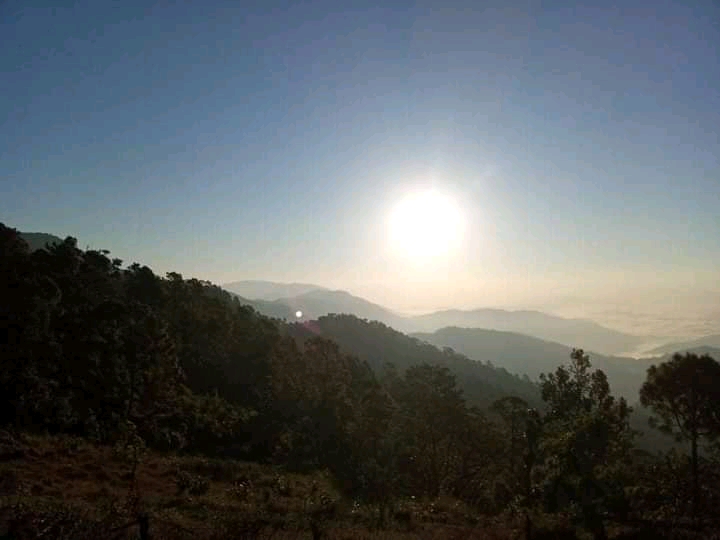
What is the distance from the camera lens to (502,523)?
2344 centimetres

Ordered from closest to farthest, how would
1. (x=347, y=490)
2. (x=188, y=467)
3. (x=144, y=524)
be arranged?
(x=144, y=524) < (x=188, y=467) < (x=347, y=490)

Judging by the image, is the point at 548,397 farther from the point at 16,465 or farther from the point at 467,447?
the point at 16,465

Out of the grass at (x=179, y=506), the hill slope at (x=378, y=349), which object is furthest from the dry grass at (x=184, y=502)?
the hill slope at (x=378, y=349)

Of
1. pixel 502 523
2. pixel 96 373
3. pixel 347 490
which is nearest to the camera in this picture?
pixel 502 523

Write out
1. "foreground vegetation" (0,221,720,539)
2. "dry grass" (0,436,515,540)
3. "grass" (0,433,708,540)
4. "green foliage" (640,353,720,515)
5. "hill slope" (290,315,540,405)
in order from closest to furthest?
1. "grass" (0,433,708,540)
2. "dry grass" (0,436,515,540)
3. "foreground vegetation" (0,221,720,539)
4. "green foliage" (640,353,720,515)
5. "hill slope" (290,315,540,405)

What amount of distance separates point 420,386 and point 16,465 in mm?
33083

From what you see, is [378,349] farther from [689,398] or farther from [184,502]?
[184,502]

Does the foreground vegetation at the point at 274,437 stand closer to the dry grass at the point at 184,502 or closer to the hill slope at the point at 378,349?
the dry grass at the point at 184,502

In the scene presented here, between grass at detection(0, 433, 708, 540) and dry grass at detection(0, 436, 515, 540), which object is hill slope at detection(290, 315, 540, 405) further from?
grass at detection(0, 433, 708, 540)

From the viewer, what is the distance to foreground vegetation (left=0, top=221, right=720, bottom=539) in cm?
2092

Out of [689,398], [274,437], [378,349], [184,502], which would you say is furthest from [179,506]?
[378,349]

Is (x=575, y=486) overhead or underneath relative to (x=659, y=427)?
underneath

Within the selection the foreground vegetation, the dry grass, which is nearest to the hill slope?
the foreground vegetation

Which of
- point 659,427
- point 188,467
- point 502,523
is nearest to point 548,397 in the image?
point 659,427
